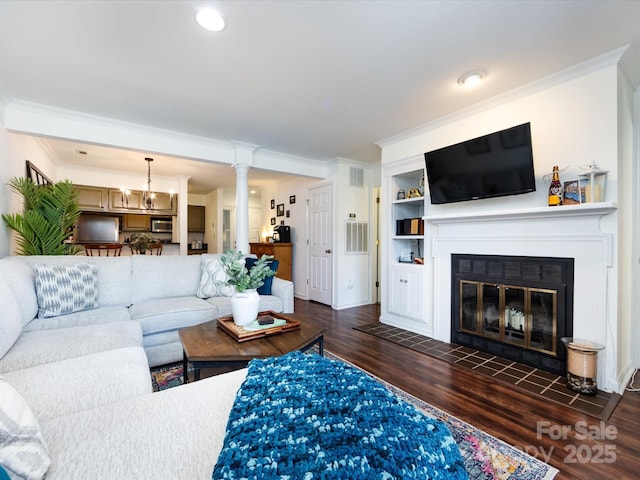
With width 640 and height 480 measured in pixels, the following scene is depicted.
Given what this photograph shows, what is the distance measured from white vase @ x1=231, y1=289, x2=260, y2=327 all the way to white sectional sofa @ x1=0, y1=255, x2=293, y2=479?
0.56m

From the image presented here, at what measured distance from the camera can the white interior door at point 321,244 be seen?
4961mm

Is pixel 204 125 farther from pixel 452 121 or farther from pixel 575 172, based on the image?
pixel 575 172

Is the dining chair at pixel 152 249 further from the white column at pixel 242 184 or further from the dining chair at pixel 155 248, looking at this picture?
the white column at pixel 242 184

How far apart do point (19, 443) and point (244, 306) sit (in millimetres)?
1333

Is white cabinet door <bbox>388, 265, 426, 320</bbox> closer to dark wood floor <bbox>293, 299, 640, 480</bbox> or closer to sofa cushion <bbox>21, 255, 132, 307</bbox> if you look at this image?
dark wood floor <bbox>293, 299, 640, 480</bbox>

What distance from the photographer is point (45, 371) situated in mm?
1349

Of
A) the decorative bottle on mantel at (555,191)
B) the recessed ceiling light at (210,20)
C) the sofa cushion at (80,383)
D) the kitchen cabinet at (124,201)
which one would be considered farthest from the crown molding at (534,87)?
the kitchen cabinet at (124,201)

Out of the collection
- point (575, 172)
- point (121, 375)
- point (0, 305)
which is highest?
point (575, 172)

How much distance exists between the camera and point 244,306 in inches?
77.5

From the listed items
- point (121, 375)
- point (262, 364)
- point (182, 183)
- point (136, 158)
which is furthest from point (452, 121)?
point (182, 183)

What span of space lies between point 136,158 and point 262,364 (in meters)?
5.06

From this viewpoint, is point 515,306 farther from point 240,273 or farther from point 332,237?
point 332,237

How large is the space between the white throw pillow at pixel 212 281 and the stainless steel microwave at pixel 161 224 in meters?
4.22

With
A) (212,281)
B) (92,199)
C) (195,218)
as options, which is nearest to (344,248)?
(212,281)
